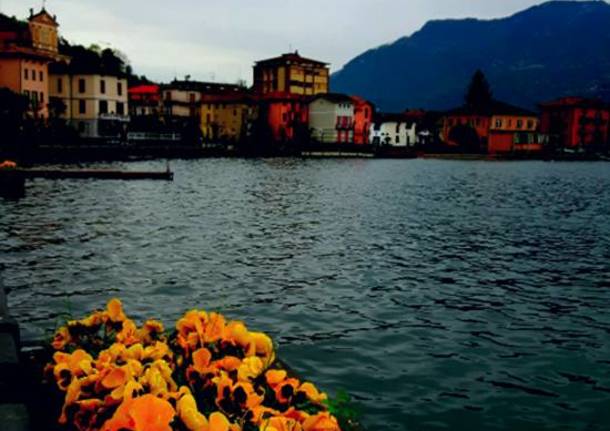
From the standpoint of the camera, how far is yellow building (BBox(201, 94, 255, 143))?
131 meters

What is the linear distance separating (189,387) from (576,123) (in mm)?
162539

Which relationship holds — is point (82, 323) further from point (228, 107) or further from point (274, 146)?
point (228, 107)

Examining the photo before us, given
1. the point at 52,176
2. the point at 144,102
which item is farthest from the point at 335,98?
the point at 52,176

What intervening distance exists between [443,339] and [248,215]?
2237 cm

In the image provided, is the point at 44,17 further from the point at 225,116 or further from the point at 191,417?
the point at 191,417

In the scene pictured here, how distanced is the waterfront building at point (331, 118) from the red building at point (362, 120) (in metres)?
2.60

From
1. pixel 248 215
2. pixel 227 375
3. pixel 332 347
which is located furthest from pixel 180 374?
pixel 248 215

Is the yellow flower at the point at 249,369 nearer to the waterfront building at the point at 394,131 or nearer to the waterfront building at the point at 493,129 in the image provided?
the waterfront building at the point at 493,129

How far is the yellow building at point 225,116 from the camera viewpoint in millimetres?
131250

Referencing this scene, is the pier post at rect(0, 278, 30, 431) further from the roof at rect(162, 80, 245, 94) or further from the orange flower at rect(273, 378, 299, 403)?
the roof at rect(162, 80, 245, 94)

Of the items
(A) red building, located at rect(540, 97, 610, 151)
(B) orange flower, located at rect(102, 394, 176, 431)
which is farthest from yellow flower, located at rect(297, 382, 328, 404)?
(A) red building, located at rect(540, 97, 610, 151)

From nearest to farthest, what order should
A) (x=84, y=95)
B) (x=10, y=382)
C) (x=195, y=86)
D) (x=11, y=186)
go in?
(x=10, y=382) → (x=11, y=186) → (x=84, y=95) → (x=195, y=86)

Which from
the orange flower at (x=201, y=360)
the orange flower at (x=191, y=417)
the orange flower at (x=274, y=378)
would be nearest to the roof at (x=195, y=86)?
the orange flower at (x=201, y=360)

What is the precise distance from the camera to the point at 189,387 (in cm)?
507
